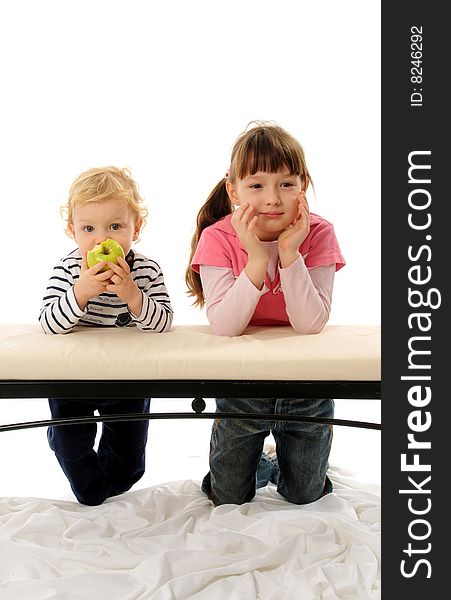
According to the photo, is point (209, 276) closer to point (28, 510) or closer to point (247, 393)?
point (247, 393)

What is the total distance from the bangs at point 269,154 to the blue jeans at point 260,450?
1.69 feet

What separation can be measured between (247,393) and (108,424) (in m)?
0.65

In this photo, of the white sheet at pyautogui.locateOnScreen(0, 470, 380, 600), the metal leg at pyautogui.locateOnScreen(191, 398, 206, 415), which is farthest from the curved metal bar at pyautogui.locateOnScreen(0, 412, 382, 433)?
the white sheet at pyautogui.locateOnScreen(0, 470, 380, 600)

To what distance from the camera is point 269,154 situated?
5.74ft

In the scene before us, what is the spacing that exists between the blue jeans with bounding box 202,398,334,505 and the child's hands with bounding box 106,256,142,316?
33 cm

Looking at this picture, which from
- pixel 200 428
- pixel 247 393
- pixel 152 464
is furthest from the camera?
pixel 200 428

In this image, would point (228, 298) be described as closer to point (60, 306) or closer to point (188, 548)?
point (60, 306)

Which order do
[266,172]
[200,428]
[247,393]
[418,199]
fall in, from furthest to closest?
[200,428]
[266,172]
[247,393]
[418,199]

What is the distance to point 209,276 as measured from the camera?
72.7 inches

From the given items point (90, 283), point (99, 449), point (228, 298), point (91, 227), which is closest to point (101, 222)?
point (91, 227)

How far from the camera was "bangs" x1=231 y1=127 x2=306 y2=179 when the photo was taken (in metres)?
1.75

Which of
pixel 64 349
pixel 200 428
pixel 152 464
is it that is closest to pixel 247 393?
pixel 64 349

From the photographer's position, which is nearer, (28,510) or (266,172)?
(266,172)

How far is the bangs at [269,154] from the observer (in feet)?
5.73
